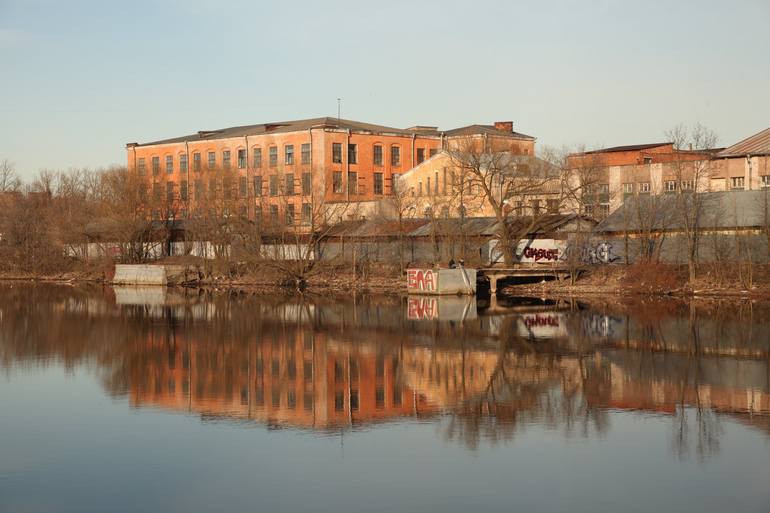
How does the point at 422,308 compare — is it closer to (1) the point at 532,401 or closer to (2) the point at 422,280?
(2) the point at 422,280

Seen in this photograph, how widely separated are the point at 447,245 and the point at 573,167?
413 inches

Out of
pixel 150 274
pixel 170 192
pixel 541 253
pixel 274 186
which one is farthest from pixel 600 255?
pixel 170 192

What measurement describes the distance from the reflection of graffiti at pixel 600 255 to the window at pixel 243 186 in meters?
26.7

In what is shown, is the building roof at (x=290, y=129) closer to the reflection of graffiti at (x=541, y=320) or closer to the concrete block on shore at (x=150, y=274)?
the concrete block on shore at (x=150, y=274)

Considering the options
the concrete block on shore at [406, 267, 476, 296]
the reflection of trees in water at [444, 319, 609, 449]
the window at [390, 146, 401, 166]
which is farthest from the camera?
the window at [390, 146, 401, 166]

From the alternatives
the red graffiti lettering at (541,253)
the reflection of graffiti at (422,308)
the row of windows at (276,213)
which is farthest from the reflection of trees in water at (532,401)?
the row of windows at (276,213)

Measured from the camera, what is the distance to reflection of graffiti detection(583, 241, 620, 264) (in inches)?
2138

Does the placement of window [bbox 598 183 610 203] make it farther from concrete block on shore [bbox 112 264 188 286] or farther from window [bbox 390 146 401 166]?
concrete block on shore [bbox 112 264 188 286]

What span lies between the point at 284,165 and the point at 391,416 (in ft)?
202

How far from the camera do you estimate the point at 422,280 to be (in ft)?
170

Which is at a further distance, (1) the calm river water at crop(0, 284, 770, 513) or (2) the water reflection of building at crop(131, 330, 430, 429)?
(2) the water reflection of building at crop(131, 330, 430, 429)

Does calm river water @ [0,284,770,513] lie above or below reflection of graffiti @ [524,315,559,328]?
below

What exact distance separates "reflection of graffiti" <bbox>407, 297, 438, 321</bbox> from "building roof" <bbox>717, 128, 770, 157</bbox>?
79.3ft

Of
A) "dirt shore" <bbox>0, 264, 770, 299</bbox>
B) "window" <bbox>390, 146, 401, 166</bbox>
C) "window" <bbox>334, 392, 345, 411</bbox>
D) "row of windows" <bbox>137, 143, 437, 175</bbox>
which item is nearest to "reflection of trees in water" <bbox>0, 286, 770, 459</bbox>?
"window" <bbox>334, 392, 345, 411</bbox>
